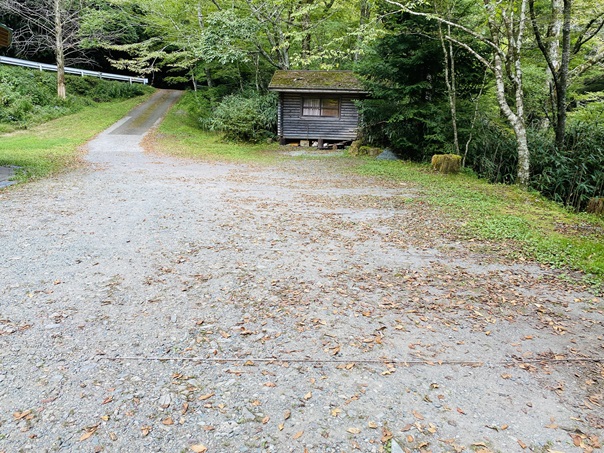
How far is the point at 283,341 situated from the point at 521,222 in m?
4.86

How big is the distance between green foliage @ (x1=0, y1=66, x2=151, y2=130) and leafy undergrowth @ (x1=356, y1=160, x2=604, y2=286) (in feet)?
61.3

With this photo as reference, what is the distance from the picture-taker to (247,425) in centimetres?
230

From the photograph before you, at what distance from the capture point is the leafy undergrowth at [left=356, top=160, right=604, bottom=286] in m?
4.96

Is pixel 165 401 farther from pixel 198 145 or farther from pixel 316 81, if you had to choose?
pixel 316 81

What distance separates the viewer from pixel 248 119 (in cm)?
1777

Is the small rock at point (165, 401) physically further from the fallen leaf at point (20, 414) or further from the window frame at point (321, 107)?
the window frame at point (321, 107)

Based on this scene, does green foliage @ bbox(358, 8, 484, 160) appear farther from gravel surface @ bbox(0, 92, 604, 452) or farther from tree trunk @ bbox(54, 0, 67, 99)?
tree trunk @ bbox(54, 0, 67, 99)

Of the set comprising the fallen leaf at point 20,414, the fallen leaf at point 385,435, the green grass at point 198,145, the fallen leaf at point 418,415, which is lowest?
the fallen leaf at point 385,435

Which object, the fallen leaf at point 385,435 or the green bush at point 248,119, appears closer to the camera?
the fallen leaf at point 385,435

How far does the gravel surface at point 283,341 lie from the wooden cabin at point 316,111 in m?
12.6

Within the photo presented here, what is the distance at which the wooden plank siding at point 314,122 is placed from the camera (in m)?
18.0

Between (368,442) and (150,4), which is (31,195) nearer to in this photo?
(368,442)

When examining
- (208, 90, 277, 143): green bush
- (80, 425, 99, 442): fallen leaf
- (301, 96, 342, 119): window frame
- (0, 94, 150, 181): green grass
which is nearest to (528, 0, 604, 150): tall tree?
(301, 96, 342, 119): window frame

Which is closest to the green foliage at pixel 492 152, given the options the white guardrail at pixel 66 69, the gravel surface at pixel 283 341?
the gravel surface at pixel 283 341
